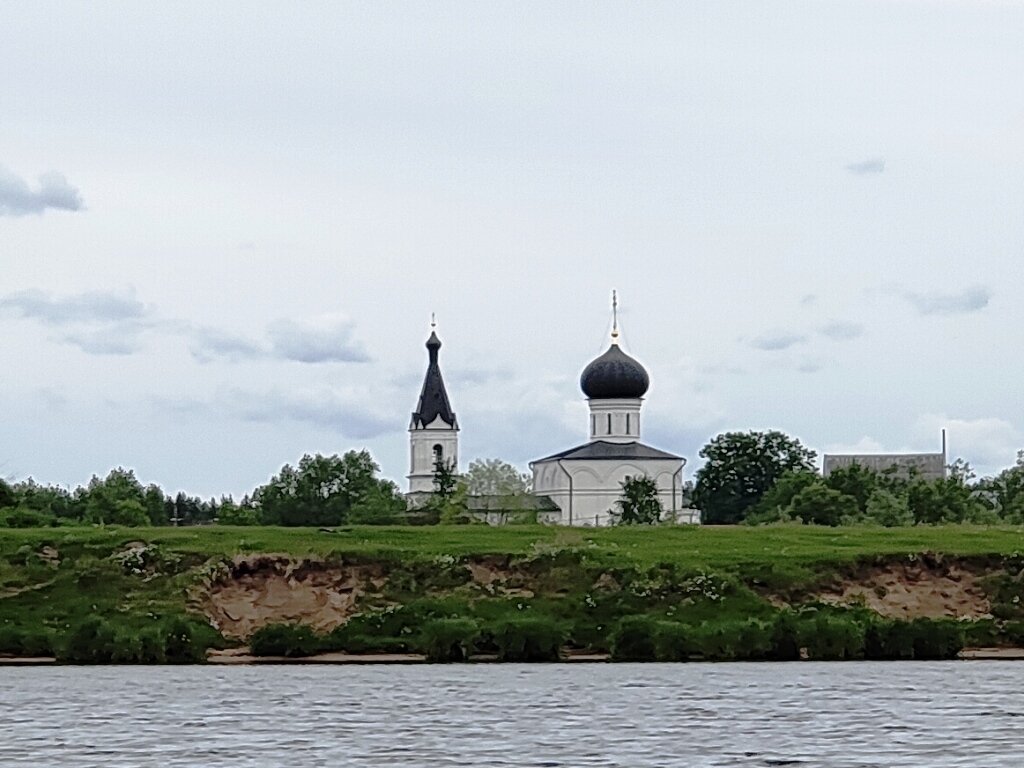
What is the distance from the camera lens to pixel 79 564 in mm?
58375

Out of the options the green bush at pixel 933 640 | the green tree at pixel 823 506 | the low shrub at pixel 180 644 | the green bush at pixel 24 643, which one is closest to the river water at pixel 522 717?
the green bush at pixel 933 640

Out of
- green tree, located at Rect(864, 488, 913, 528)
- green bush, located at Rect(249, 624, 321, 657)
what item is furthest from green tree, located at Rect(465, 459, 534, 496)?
green bush, located at Rect(249, 624, 321, 657)

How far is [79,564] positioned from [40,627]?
531 cm

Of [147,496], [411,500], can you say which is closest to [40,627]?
[147,496]

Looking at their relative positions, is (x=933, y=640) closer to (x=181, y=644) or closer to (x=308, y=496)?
(x=181, y=644)

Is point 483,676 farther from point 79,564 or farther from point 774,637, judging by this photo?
point 79,564

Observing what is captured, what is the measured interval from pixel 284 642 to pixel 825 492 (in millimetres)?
68661

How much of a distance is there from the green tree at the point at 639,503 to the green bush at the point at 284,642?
80.8 metres

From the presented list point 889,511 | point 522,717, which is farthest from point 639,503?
point 522,717

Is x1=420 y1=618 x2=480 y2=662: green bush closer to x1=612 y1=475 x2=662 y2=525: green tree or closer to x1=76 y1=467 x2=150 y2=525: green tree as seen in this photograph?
x1=76 y1=467 x2=150 y2=525: green tree

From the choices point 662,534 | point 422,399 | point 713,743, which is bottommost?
point 713,743

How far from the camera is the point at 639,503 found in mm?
144875

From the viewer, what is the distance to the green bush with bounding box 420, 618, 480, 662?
49.3 meters

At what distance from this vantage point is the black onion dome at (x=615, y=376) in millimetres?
160000
